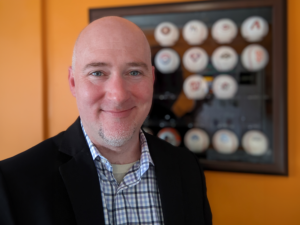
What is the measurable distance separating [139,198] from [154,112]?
25.7 inches

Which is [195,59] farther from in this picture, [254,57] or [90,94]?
[90,94]

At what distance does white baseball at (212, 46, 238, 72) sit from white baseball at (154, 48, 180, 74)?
22 cm

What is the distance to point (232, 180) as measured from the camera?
1372 mm

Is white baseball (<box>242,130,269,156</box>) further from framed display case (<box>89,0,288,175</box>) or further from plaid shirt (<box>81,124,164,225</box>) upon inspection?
plaid shirt (<box>81,124,164,225</box>)

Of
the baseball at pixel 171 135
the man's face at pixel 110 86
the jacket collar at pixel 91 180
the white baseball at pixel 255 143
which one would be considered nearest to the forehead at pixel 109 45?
the man's face at pixel 110 86

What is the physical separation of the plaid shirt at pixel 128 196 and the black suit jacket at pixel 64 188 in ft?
0.12

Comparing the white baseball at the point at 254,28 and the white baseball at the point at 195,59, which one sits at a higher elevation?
the white baseball at the point at 254,28

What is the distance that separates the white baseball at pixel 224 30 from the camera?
1325 millimetres

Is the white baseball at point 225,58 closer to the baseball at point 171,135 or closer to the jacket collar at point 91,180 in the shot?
the baseball at point 171,135

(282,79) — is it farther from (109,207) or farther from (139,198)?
(109,207)

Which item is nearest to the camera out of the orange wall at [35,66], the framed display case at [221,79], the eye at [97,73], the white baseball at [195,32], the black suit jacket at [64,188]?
the black suit jacket at [64,188]

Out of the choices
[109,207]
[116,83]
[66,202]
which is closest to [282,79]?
[116,83]

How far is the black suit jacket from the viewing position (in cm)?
76

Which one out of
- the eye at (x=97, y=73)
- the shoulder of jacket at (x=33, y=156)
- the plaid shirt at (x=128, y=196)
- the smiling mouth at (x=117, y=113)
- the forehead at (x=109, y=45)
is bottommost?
the plaid shirt at (x=128, y=196)
